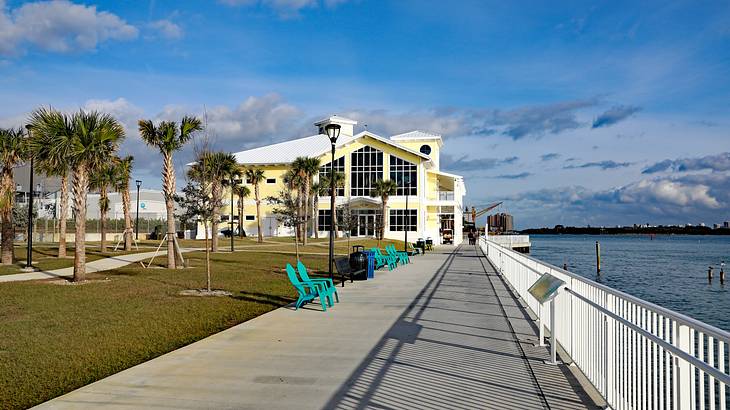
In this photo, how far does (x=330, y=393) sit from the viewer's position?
5750 millimetres

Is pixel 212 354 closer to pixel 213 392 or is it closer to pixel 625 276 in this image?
pixel 213 392

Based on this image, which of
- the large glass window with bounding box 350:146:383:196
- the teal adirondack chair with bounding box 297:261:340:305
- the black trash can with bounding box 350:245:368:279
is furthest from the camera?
the large glass window with bounding box 350:146:383:196

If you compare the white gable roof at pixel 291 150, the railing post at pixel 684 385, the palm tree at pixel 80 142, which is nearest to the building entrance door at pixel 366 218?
the white gable roof at pixel 291 150

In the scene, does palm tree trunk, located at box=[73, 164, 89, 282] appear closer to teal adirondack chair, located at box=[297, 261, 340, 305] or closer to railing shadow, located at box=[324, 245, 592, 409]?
teal adirondack chair, located at box=[297, 261, 340, 305]

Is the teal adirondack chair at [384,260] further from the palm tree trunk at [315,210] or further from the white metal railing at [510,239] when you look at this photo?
the white metal railing at [510,239]

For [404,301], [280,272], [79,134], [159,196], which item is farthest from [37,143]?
[159,196]

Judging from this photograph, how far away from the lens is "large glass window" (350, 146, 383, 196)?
59938 millimetres

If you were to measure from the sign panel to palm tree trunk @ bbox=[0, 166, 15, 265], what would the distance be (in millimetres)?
21870

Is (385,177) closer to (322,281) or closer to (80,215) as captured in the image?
(80,215)

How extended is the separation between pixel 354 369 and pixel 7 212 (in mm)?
21782

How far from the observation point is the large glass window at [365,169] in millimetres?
59938

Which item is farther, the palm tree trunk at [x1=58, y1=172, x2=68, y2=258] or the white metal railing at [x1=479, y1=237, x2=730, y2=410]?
the palm tree trunk at [x1=58, y1=172, x2=68, y2=258]

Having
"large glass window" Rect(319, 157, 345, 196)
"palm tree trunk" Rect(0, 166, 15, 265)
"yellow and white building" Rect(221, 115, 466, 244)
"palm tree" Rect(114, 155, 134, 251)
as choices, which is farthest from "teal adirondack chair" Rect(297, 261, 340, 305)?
"large glass window" Rect(319, 157, 345, 196)

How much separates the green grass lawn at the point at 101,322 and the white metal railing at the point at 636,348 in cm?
542
